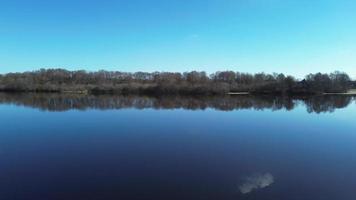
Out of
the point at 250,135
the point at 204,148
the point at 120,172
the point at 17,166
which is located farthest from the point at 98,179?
the point at 250,135

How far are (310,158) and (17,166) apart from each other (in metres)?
8.35

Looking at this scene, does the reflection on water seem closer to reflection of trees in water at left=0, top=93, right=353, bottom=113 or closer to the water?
the water

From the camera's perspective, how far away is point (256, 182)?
25.3 ft

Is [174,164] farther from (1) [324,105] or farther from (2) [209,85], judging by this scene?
(2) [209,85]

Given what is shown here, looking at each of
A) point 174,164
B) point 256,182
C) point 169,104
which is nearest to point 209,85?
point 169,104

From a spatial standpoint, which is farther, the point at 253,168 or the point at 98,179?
the point at 253,168

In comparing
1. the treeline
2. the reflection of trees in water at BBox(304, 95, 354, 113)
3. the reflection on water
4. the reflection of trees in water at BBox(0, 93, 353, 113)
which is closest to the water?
the reflection on water

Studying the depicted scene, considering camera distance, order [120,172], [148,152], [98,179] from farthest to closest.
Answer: [148,152], [120,172], [98,179]

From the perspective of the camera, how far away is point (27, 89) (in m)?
65.2

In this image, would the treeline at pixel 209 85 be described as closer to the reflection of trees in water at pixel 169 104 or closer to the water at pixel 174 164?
the reflection of trees in water at pixel 169 104

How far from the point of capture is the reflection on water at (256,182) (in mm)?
7234

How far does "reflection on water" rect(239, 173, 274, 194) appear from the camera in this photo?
7.23 metres

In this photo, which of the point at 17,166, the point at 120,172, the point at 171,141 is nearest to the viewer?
the point at 120,172

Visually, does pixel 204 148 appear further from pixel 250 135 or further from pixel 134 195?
pixel 134 195
